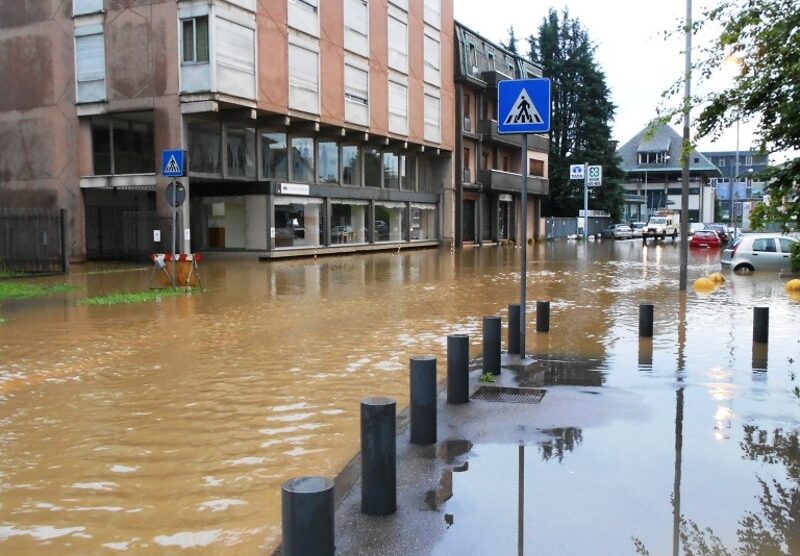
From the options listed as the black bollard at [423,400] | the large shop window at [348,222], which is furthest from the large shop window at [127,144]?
the black bollard at [423,400]

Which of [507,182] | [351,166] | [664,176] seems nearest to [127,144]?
[351,166]

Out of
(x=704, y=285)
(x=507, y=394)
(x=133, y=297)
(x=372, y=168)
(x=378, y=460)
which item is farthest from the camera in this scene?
(x=372, y=168)

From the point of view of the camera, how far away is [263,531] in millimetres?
4305

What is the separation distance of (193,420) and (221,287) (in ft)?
43.5

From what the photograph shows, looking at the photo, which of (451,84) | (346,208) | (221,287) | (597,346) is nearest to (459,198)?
(451,84)

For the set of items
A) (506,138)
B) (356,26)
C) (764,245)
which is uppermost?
(356,26)

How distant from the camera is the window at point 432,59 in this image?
141 feet

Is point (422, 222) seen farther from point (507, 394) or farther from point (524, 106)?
point (507, 394)

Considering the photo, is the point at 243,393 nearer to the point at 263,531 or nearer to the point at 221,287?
the point at 263,531

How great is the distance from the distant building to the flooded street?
89.9m

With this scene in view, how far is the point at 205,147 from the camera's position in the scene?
29531 mm

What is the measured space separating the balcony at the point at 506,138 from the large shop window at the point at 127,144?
25219 mm

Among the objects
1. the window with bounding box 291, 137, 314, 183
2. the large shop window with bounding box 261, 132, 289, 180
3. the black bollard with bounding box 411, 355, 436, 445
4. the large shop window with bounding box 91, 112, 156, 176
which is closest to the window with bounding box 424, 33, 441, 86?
the window with bounding box 291, 137, 314, 183

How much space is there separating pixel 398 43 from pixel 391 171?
693cm
